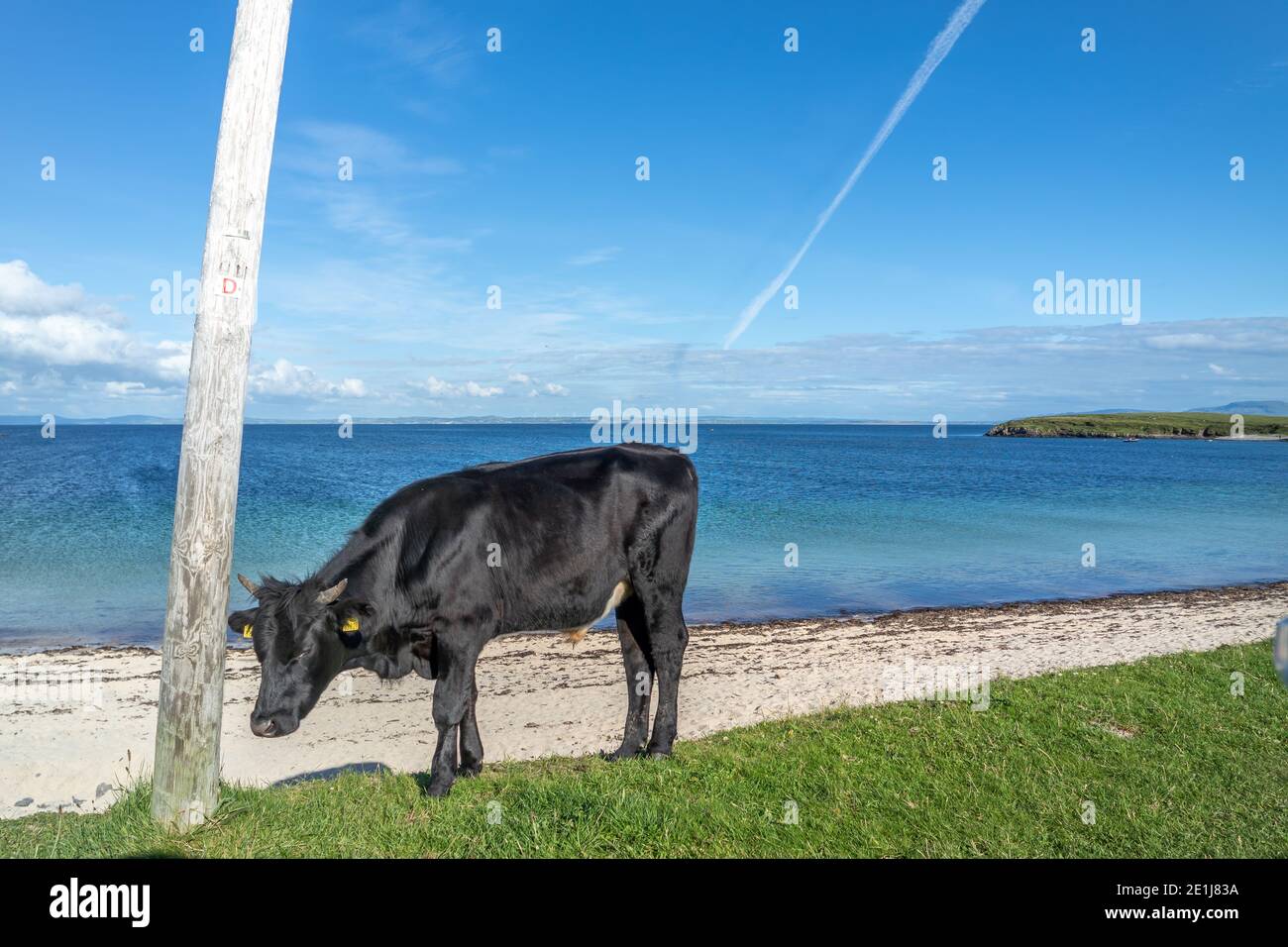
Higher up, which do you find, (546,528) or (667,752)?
(546,528)

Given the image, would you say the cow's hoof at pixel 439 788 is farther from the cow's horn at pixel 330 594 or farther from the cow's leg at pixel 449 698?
the cow's horn at pixel 330 594

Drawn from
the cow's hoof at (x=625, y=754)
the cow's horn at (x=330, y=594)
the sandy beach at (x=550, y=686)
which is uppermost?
the cow's horn at (x=330, y=594)

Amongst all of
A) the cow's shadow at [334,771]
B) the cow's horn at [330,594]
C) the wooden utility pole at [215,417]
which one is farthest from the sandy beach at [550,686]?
the cow's horn at [330,594]

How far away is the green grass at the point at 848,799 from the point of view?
521 cm

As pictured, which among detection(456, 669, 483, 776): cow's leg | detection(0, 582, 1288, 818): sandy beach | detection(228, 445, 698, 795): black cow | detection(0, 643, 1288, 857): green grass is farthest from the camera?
detection(0, 582, 1288, 818): sandy beach

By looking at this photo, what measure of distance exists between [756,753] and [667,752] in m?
0.92

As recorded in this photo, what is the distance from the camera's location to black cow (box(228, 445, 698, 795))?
629 centimetres

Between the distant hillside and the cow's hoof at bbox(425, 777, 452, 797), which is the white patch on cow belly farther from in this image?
the distant hillside

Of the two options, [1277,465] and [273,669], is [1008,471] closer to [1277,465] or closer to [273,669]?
[1277,465]

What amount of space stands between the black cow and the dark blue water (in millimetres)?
11642

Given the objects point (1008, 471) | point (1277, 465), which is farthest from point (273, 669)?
point (1277, 465)

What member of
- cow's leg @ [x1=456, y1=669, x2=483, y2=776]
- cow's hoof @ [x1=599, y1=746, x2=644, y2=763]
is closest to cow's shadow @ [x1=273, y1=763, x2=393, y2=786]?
cow's leg @ [x1=456, y1=669, x2=483, y2=776]

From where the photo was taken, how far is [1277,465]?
88688 millimetres

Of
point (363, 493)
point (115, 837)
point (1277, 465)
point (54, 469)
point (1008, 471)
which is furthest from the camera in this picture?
point (1277, 465)
